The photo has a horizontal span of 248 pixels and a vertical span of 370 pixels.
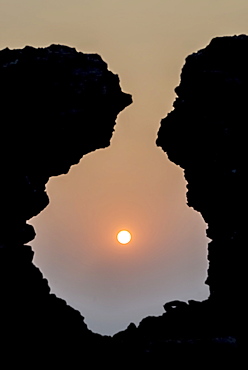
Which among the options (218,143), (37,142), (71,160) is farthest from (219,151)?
(37,142)

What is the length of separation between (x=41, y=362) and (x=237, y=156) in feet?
71.4

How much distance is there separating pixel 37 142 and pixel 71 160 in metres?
4.05

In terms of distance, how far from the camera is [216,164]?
130 ft

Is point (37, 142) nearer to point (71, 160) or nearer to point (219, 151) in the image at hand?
point (71, 160)

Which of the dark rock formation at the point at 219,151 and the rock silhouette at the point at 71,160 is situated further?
the dark rock formation at the point at 219,151

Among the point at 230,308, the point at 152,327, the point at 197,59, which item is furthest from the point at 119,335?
the point at 197,59

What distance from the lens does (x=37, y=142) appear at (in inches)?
1586

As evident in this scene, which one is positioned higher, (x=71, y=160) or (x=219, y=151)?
(x=71, y=160)

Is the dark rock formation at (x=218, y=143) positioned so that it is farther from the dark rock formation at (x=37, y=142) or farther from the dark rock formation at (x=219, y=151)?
the dark rock formation at (x=37, y=142)

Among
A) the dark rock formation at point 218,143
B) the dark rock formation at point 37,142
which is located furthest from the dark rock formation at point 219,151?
the dark rock formation at point 37,142

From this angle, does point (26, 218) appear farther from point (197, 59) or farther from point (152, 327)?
point (197, 59)

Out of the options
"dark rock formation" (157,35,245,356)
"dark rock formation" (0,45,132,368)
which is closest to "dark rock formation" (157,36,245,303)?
"dark rock formation" (157,35,245,356)

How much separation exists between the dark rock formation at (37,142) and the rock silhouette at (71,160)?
83 millimetres

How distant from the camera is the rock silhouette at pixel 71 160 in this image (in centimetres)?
3684
